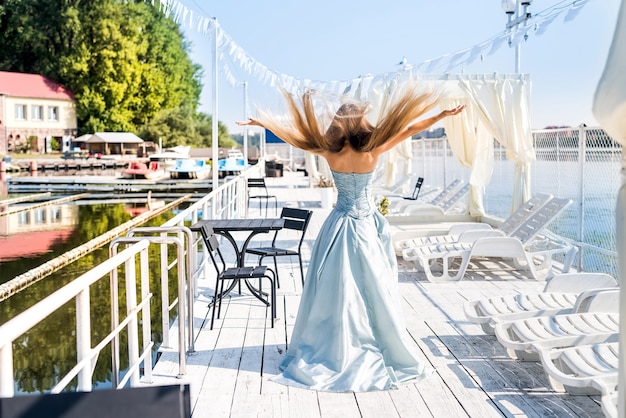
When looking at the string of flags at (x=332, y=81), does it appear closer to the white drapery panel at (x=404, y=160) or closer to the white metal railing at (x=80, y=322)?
the white metal railing at (x=80, y=322)

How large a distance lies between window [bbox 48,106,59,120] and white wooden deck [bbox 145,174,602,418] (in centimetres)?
5503

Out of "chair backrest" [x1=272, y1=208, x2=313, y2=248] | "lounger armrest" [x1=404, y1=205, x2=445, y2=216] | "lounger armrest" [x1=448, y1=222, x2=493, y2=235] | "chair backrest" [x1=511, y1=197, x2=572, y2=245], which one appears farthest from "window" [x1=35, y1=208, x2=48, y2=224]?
"chair backrest" [x1=511, y1=197, x2=572, y2=245]

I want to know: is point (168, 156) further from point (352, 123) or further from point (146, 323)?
point (146, 323)

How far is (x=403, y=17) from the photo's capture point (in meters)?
16.4

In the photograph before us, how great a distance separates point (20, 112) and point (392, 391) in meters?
58.8


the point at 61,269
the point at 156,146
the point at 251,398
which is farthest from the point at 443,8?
the point at 156,146

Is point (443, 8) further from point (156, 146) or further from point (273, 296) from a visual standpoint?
point (156, 146)

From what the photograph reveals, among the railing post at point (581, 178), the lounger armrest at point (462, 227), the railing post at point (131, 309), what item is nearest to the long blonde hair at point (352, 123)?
the railing post at point (131, 309)

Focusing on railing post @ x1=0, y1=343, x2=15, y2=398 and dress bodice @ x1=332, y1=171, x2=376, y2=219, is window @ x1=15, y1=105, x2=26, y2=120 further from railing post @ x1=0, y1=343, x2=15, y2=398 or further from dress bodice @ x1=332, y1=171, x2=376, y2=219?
railing post @ x1=0, y1=343, x2=15, y2=398

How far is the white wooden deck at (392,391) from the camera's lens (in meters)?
4.02

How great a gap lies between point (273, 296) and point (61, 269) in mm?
8350

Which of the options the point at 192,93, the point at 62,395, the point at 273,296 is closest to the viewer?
the point at 62,395

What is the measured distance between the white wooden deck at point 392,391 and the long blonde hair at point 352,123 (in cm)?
149

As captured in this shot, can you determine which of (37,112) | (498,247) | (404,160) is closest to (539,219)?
(498,247)
